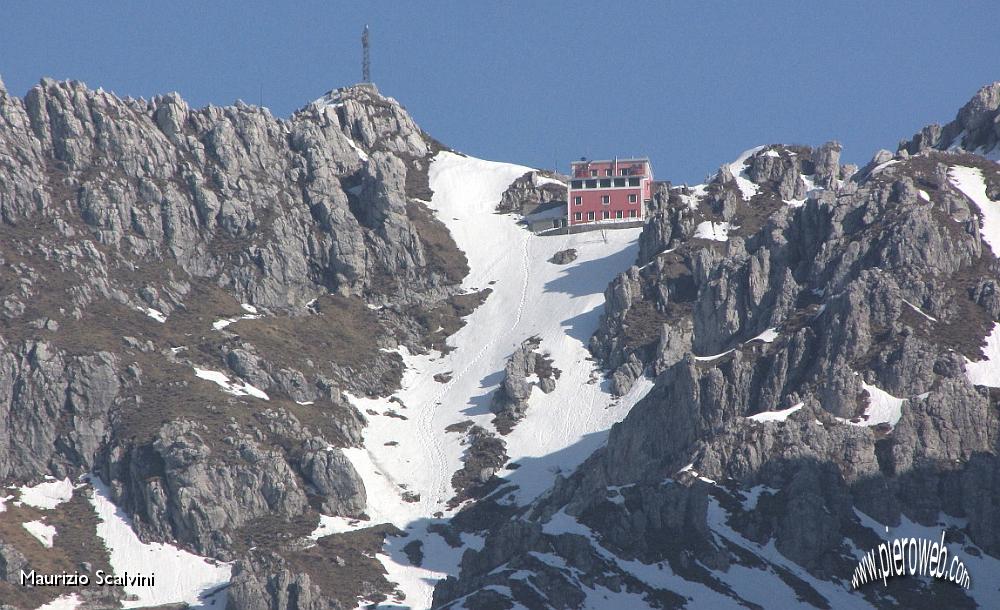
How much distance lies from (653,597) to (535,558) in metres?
12.0

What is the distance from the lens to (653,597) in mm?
193875

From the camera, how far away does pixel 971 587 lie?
198m

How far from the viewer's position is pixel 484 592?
19025 centimetres

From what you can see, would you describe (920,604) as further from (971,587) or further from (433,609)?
(433,609)

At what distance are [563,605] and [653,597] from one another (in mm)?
9589

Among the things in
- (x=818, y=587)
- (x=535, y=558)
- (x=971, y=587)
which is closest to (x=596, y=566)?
(x=535, y=558)

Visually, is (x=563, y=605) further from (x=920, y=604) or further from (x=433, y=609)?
(x=920, y=604)

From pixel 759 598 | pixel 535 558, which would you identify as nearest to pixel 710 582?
pixel 759 598

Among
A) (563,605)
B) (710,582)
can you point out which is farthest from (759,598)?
(563,605)

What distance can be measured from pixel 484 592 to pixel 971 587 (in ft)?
157

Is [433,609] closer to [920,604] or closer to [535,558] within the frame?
[535,558]

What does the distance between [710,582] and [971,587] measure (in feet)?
83.5

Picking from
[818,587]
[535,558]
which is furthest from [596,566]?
[818,587]

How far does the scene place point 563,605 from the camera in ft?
623
